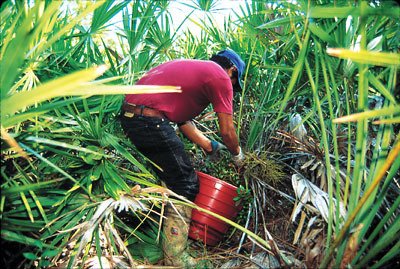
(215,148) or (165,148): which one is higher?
(165,148)

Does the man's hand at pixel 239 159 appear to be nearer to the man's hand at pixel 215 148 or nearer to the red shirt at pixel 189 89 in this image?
the man's hand at pixel 215 148

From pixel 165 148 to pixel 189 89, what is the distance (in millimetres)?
416

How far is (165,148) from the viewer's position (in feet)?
8.98

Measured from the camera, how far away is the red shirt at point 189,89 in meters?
2.72

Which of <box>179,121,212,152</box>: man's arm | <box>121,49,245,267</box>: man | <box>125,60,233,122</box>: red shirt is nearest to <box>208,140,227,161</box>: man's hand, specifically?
<box>179,121,212,152</box>: man's arm

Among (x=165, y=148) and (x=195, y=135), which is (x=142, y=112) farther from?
(x=195, y=135)

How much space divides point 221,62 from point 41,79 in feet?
3.99

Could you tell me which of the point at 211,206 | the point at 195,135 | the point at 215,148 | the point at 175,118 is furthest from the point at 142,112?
the point at 211,206

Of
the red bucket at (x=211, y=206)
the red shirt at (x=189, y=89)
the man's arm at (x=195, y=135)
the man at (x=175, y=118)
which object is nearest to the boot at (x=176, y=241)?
the man at (x=175, y=118)

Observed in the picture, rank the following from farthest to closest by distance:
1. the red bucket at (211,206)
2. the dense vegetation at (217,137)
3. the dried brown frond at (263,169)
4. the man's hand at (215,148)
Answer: the man's hand at (215,148) < the dried brown frond at (263,169) < the red bucket at (211,206) < the dense vegetation at (217,137)

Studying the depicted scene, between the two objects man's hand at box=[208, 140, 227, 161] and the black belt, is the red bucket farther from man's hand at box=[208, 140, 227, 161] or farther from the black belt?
the black belt

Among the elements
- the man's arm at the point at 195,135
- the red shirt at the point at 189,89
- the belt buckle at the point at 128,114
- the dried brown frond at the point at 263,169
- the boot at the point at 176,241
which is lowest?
the boot at the point at 176,241

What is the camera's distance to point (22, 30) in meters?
1.23

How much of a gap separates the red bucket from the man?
2.8 inches
